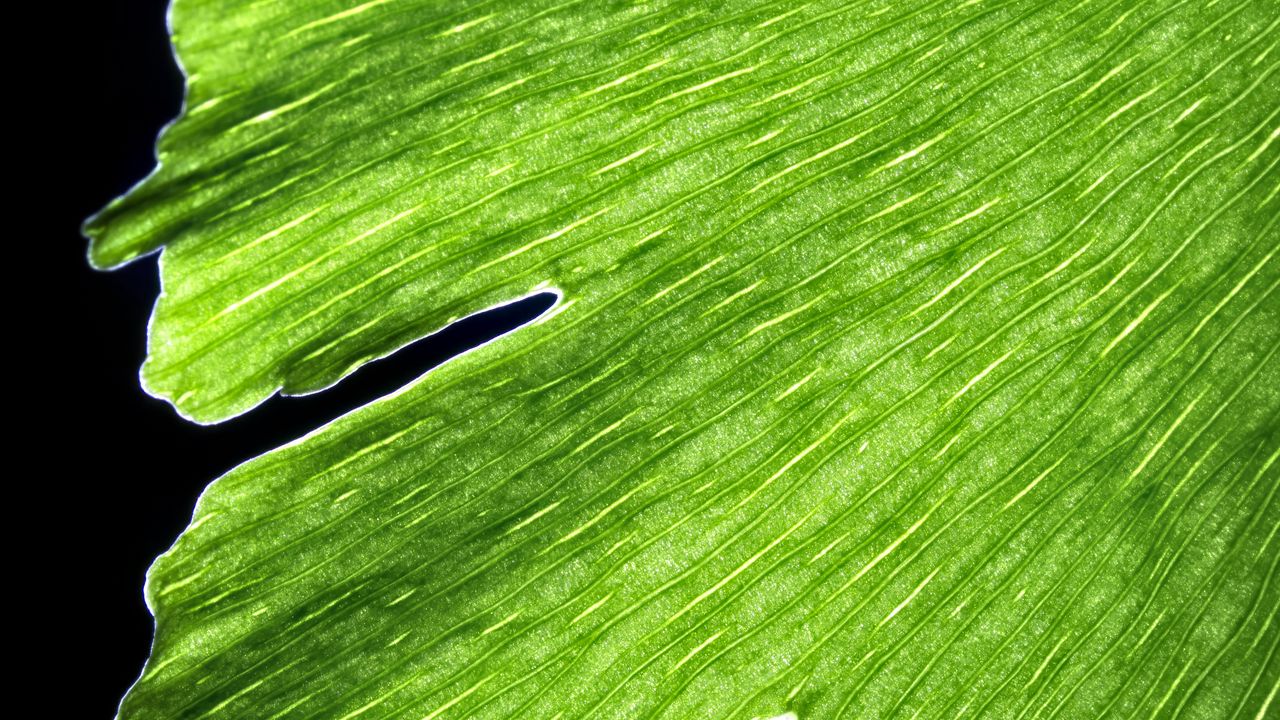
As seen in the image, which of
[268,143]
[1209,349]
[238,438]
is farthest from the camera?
[238,438]

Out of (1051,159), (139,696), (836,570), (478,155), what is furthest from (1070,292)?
(139,696)

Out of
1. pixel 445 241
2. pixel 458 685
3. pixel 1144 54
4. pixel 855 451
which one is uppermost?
pixel 1144 54

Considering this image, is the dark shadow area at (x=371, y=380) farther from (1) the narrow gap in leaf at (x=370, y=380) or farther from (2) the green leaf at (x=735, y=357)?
(2) the green leaf at (x=735, y=357)

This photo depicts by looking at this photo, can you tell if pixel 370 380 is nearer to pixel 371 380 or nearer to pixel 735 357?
pixel 371 380

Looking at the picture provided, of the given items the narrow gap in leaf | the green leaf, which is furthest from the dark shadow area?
the green leaf

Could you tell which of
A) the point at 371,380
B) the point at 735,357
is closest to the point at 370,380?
the point at 371,380

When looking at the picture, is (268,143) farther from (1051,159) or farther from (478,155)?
(1051,159)

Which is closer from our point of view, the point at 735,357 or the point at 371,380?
the point at 735,357

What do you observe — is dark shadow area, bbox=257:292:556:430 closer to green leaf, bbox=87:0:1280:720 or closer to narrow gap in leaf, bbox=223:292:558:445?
narrow gap in leaf, bbox=223:292:558:445
